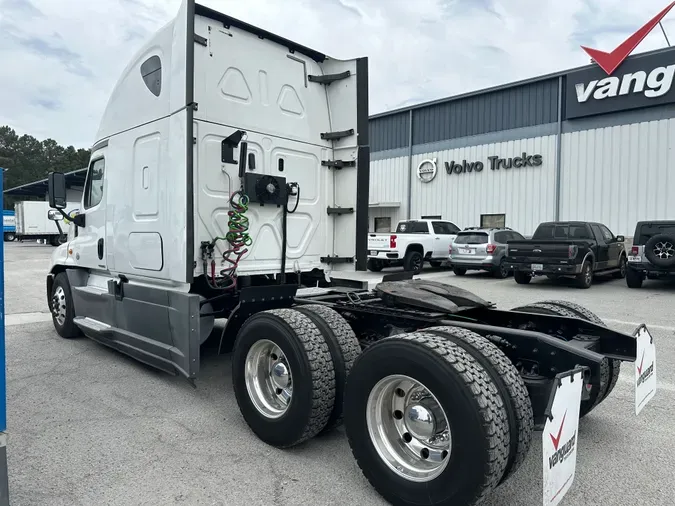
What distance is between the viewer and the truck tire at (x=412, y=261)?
1624 cm

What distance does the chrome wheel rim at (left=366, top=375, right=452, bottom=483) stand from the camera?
2.67 meters

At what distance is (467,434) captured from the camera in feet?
7.60

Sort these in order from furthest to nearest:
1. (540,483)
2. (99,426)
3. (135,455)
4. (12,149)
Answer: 1. (12,149)
2. (99,426)
3. (135,455)
4. (540,483)

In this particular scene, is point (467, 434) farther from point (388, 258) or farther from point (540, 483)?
point (388, 258)

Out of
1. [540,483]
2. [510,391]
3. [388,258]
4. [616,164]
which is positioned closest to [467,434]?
[510,391]

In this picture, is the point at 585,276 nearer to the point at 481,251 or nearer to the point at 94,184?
the point at 481,251

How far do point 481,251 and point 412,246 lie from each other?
A: 238 cm

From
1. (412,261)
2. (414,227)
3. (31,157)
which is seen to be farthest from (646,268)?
(31,157)

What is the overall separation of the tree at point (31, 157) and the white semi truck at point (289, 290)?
77.7m

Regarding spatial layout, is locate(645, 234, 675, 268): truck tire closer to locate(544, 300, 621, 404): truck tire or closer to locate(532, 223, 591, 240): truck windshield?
locate(532, 223, 591, 240): truck windshield

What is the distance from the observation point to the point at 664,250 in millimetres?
11906

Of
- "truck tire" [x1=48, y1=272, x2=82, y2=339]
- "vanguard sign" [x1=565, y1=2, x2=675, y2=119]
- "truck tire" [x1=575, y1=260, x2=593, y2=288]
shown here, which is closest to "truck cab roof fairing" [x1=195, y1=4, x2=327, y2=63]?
"truck tire" [x1=48, y1=272, x2=82, y2=339]

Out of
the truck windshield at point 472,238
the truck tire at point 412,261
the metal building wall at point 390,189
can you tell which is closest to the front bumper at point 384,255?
the truck tire at point 412,261

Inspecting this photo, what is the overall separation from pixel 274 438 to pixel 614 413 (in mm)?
2876
